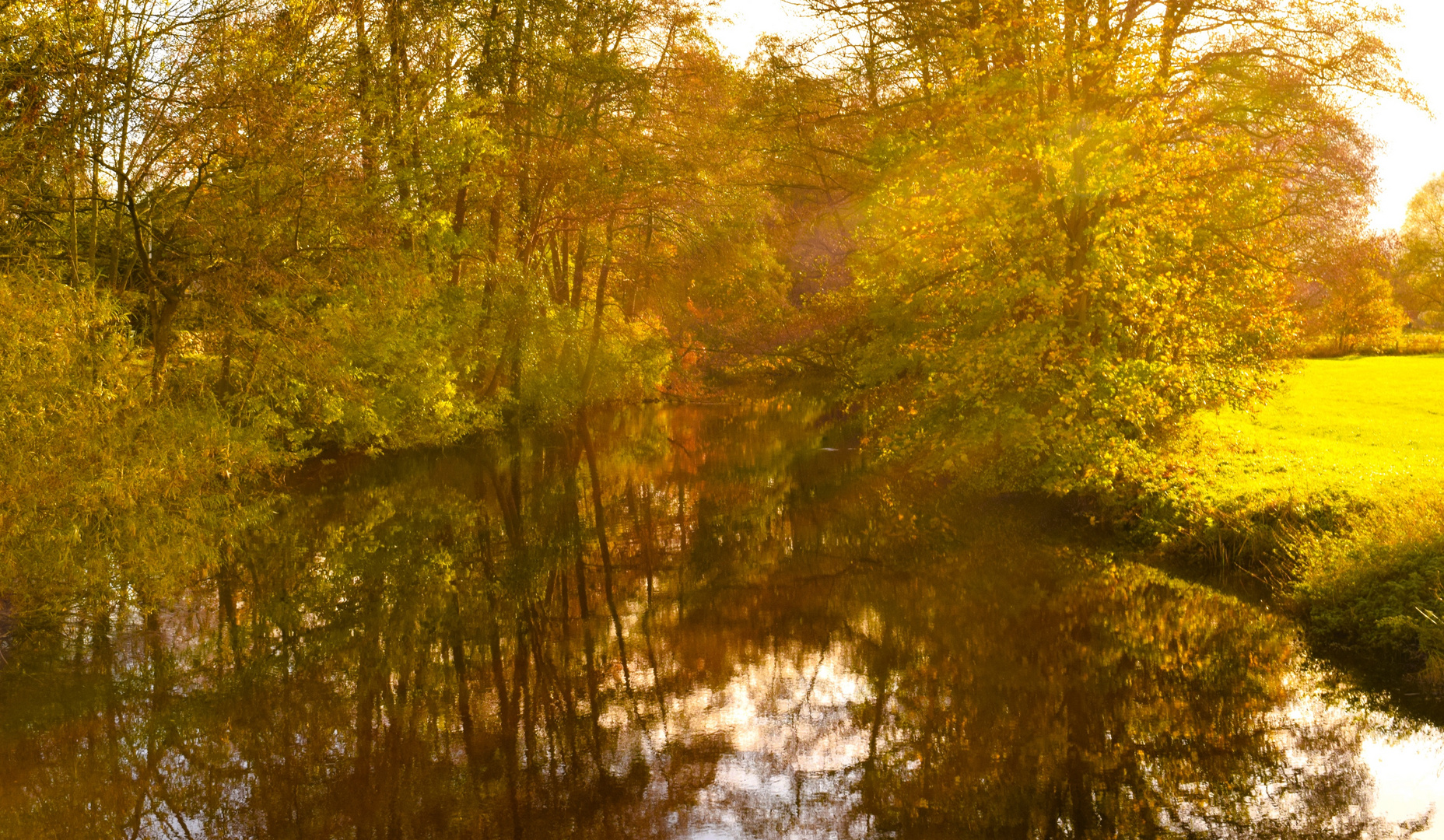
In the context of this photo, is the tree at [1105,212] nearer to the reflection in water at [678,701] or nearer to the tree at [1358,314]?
the reflection in water at [678,701]

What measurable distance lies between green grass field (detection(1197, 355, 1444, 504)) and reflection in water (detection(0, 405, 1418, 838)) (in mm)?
2477

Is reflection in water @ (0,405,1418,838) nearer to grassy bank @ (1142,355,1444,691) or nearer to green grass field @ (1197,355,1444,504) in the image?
grassy bank @ (1142,355,1444,691)

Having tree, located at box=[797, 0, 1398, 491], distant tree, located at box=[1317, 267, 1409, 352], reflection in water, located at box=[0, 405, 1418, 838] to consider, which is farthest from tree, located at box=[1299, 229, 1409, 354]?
reflection in water, located at box=[0, 405, 1418, 838]

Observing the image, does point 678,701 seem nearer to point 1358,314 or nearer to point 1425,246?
point 1358,314

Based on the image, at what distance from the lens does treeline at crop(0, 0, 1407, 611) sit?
1371cm

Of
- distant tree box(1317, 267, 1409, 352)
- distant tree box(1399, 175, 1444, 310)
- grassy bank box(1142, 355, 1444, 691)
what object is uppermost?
distant tree box(1399, 175, 1444, 310)

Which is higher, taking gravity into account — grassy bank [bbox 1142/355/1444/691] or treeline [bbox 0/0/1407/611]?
treeline [bbox 0/0/1407/611]

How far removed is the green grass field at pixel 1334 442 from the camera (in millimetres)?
14133

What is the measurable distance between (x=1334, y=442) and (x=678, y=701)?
14.5 m

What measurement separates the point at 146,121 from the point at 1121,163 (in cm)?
1387

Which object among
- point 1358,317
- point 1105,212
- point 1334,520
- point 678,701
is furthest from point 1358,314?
point 678,701

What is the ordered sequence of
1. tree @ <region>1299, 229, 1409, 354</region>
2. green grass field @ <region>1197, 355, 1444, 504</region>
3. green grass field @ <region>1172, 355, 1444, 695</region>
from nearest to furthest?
green grass field @ <region>1172, 355, 1444, 695</region>
green grass field @ <region>1197, 355, 1444, 504</region>
tree @ <region>1299, 229, 1409, 354</region>

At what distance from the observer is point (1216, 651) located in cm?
1107

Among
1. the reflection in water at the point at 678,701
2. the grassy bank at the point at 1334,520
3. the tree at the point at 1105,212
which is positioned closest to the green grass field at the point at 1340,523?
the grassy bank at the point at 1334,520
